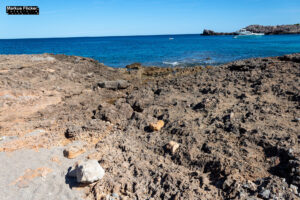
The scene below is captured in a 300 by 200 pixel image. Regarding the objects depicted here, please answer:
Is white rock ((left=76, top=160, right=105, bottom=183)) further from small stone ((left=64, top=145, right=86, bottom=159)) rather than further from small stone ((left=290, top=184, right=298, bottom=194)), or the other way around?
small stone ((left=290, top=184, right=298, bottom=194))

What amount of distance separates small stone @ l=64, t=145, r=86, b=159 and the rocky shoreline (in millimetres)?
23

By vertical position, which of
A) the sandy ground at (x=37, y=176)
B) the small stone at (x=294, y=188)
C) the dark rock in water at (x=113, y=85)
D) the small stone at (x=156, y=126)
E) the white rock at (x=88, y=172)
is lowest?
the sandy ground at (x=37, y=176)

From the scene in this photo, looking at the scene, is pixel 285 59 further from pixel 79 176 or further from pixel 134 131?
pixel 79 176

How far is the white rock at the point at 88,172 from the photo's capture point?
152 inches

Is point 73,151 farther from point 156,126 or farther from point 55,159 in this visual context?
point 156,126

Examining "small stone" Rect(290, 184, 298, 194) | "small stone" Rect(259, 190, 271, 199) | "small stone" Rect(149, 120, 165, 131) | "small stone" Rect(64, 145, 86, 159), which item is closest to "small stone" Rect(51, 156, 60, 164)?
"small stone" Rect(64, 145, 86, 159)

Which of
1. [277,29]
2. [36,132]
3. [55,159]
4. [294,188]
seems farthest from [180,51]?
[277,29]

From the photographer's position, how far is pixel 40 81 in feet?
34.2

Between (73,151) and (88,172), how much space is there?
1.13 meters

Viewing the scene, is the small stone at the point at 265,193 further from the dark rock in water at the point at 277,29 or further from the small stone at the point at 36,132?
the dark rock in water at the point at 277,29

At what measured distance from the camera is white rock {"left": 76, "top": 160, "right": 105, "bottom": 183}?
387cm

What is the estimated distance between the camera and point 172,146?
15.3 feet

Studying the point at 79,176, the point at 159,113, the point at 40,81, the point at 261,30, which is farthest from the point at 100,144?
the point at 261,30

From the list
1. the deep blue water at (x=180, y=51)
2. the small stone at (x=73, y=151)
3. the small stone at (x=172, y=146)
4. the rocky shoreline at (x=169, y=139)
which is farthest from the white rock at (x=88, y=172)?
the deep blue water at (x=180, y=51)
